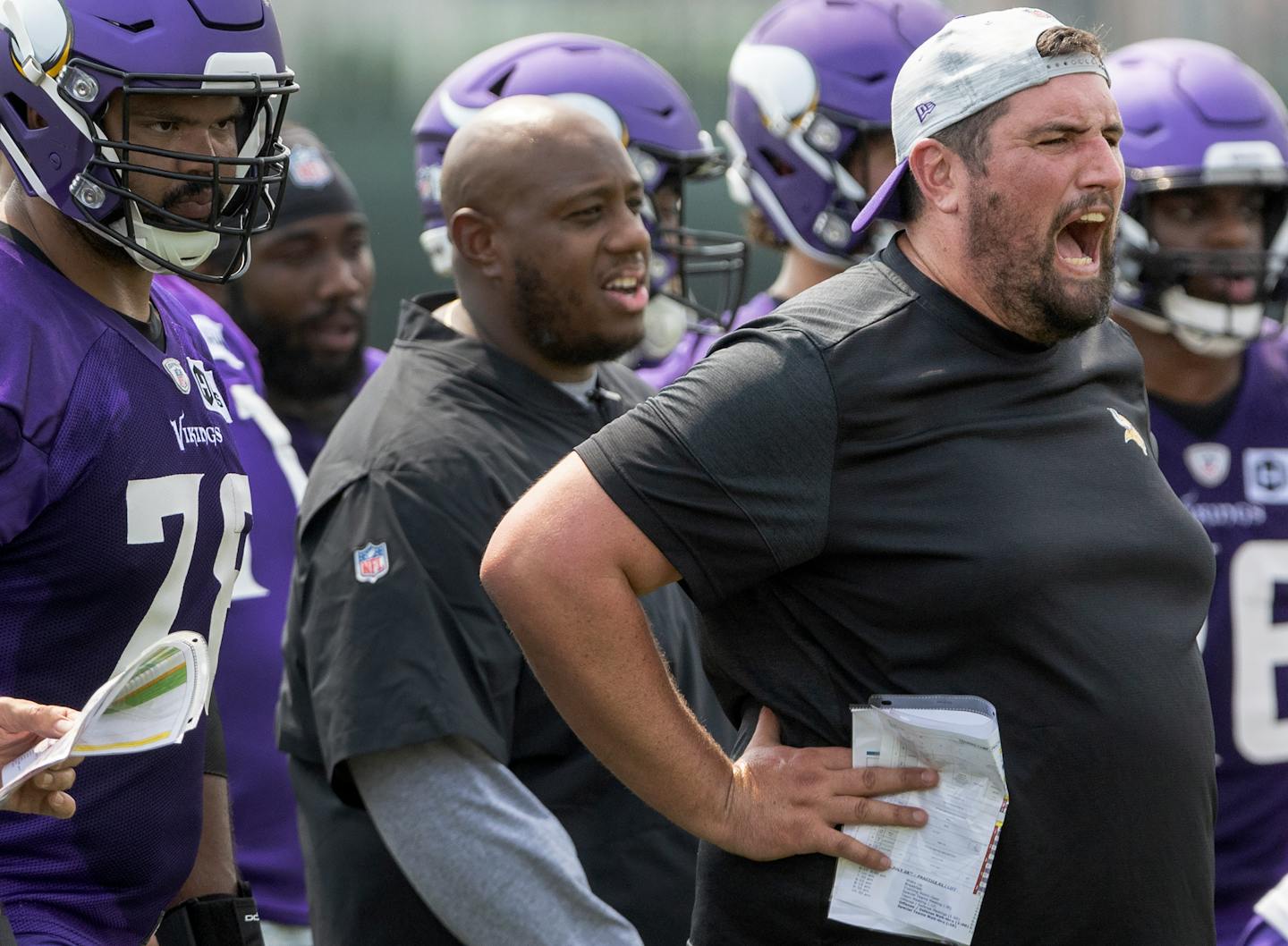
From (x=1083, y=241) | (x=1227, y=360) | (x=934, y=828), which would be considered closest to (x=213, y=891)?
(x=934, y=828)

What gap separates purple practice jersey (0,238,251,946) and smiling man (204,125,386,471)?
2.36 m

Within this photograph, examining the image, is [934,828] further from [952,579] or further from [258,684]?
[258,684]

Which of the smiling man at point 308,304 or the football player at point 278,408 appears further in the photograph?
the smiling man at point 308,304

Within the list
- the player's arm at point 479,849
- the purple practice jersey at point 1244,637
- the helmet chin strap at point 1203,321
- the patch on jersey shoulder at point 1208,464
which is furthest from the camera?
the helmet chin strap at point 1203,321

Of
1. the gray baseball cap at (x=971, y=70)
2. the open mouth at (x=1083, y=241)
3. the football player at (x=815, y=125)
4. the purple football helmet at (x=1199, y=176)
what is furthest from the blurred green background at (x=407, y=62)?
the open mouth at (x=1083, y=241)

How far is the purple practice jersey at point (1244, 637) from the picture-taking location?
398 cm

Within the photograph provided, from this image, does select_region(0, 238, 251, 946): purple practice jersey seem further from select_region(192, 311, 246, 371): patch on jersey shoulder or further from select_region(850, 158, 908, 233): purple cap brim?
select_region(192, 311, 246, 371): patch on jersey shoulder

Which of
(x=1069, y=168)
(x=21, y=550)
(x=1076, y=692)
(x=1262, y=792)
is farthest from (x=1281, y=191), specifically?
(x=21, y=550)

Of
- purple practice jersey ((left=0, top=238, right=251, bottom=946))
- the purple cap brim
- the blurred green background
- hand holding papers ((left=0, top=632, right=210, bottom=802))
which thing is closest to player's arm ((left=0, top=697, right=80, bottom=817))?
Result: hand holding papers ((left=0, top=632, right=210, bottom=802))

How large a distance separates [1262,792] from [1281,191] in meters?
1.46

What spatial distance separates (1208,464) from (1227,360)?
1.05 feet

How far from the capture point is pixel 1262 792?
4031mm

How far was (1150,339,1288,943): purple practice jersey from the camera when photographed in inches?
157

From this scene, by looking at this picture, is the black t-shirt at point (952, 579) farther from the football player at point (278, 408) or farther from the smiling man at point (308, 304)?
the smiling man at point (308, 304)
